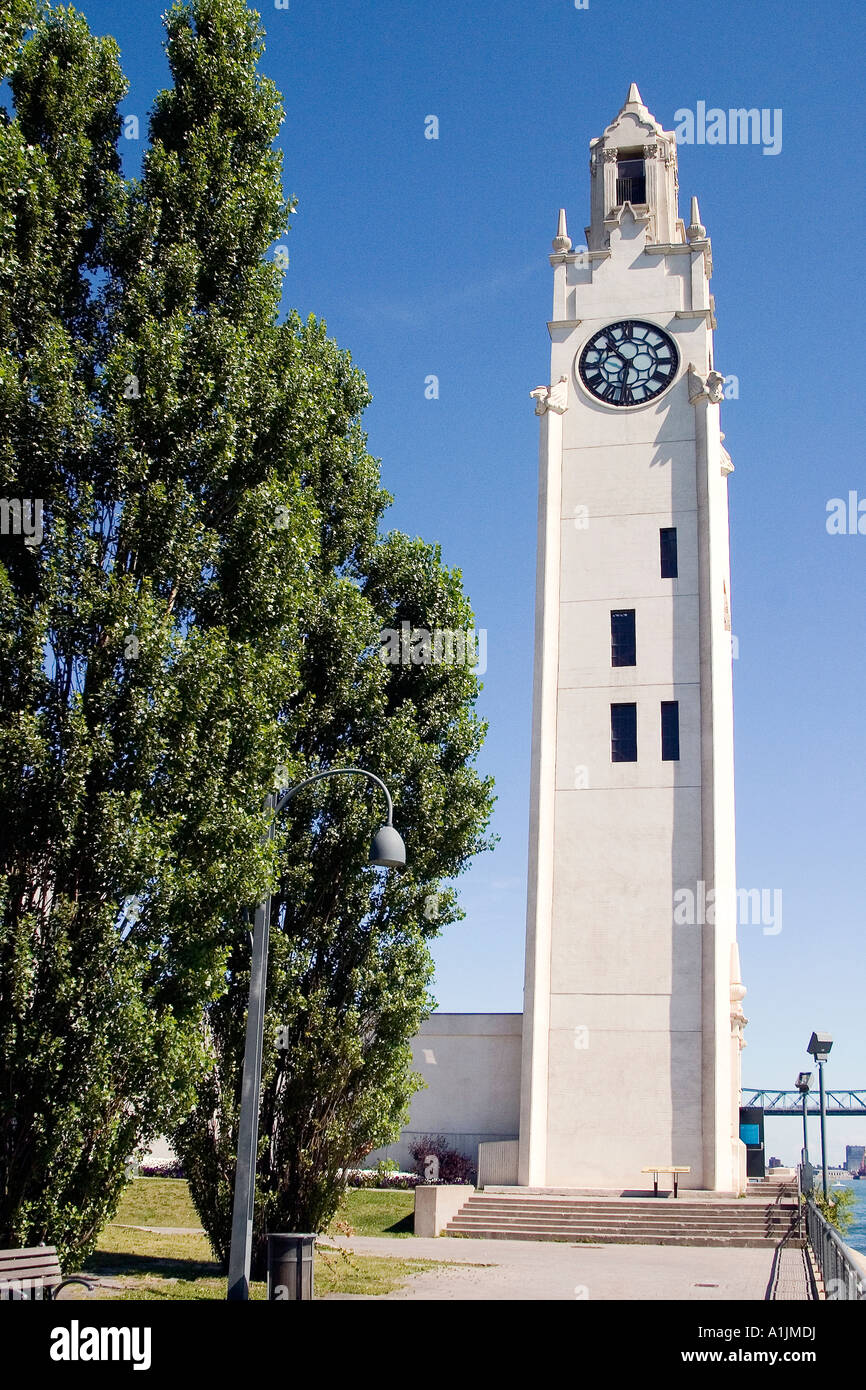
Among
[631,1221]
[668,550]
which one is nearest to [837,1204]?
[631,1221]

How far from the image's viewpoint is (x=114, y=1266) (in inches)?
817

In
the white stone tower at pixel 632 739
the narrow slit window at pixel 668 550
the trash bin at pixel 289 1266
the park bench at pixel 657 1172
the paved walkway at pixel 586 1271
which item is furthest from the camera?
the narrow slit window at pixel 668 550

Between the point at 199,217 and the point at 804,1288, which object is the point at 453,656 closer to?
the point at 199,217

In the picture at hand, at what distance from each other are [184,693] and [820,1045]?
942 inches

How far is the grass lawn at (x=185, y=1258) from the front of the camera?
708 inches

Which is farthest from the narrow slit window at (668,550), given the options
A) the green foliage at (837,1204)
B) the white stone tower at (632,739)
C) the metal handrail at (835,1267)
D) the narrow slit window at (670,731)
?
the metal handrail at (835,1267)

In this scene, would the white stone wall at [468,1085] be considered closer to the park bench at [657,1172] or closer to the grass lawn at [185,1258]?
the grass lawn at [185,1258]

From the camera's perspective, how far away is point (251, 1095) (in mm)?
16062

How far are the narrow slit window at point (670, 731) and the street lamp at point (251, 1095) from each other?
22786 mm

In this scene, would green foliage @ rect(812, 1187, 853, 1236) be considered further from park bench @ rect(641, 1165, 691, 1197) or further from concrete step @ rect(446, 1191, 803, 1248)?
park bench @ rect(641, 1165, 691, 1197)

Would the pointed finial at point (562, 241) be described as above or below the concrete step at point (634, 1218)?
above

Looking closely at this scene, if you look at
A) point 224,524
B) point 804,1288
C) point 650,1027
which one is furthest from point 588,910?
point 224,524

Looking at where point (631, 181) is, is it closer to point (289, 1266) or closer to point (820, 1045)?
point (820, 1045)

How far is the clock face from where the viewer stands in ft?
139
